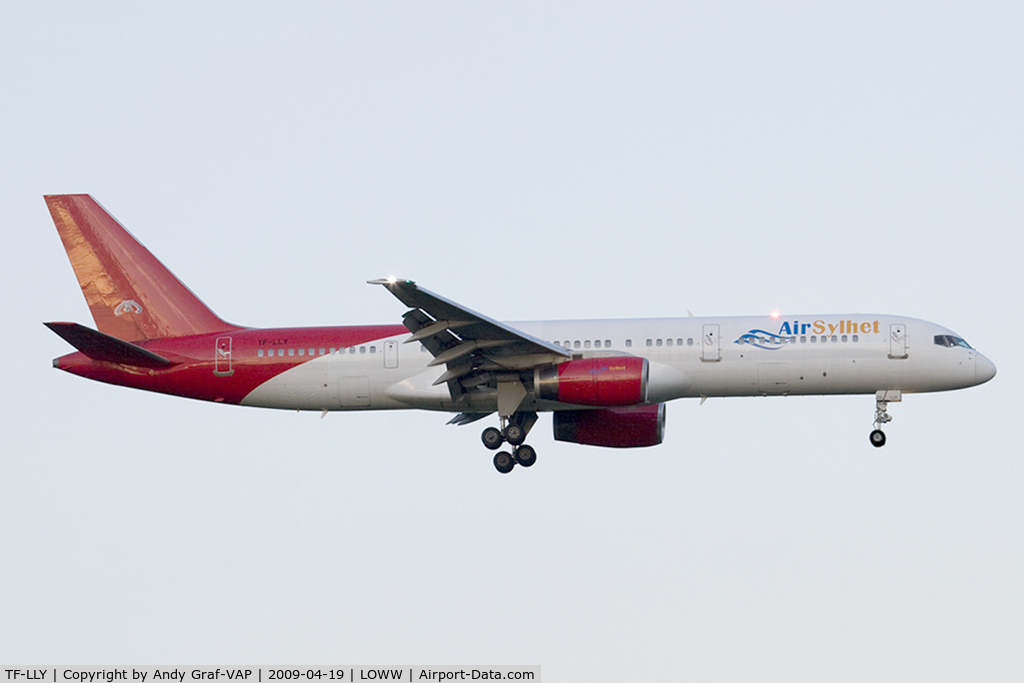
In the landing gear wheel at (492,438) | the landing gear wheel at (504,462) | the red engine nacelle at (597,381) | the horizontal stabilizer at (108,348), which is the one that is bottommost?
the landing gear wheel at (504,462)

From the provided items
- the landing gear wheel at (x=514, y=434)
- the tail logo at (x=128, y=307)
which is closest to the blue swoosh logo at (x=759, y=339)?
the landing gear wheel at (x=514, y=434)

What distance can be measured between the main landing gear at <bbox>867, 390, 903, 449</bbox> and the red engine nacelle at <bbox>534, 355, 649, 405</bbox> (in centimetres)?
726

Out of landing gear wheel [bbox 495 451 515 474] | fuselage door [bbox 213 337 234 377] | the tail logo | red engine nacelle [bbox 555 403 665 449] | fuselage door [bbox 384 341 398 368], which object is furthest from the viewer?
the tail logo

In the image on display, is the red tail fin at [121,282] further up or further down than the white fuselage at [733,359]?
further up

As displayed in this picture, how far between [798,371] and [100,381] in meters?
20.4

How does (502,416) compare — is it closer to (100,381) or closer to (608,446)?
(608,446)

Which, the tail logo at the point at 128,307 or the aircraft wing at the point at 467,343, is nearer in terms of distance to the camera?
the aircraft wing at the point at 467,343

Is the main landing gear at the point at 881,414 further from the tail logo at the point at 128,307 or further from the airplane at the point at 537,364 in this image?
the tail logo at the point at 128,307

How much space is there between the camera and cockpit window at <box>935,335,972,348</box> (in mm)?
42250

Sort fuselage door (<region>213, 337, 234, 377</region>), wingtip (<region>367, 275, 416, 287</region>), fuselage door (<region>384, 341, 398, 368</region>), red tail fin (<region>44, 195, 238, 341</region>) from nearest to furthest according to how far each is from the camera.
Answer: wingtip (<region>367, 275, 416, 287</region>)
fuselage door (<region>384, 341, 398, 368</region>)
fuselage door (<region>213, 337, 234, 377</region>)
red tail fin (<region>44, 195, 238, 341</region>)

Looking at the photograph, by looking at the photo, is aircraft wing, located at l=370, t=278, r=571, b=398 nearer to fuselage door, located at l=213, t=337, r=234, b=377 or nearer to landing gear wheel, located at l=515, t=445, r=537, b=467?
landing gear wheel, located at l=515, t=445, r=537, b=467

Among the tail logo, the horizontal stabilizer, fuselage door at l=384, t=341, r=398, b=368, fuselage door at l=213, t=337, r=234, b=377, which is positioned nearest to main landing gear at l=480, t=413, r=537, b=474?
fuselage door at l=384, t=341, r=398, b=368

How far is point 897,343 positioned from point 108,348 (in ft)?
74.5

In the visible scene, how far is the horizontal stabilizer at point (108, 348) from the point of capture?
136 ft
